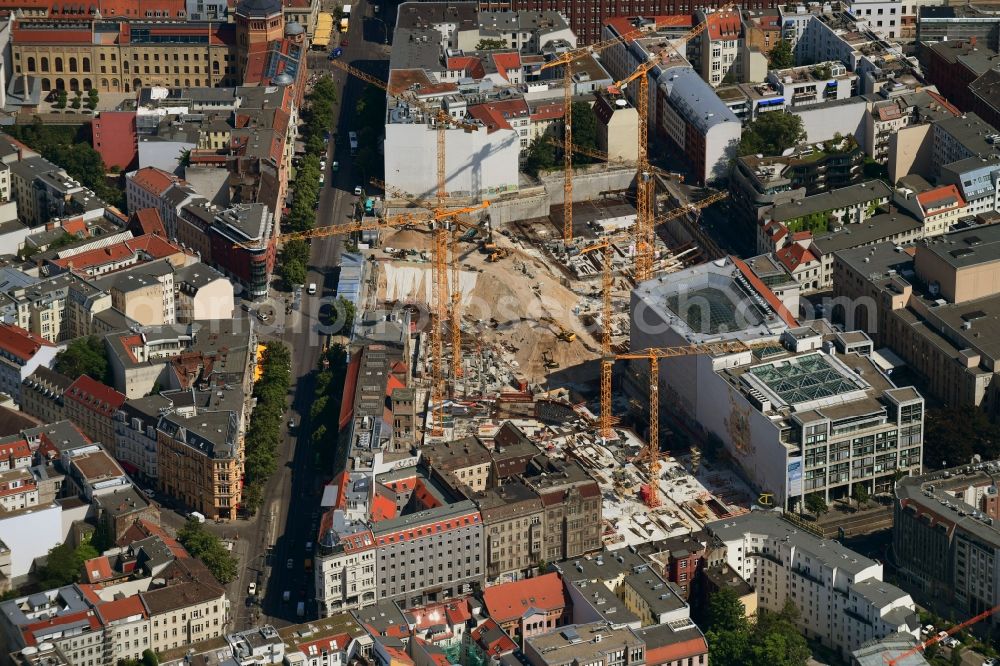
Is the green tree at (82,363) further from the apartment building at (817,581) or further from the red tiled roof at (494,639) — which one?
the apartment building at (817,581)

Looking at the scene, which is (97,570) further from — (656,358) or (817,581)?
(656,358)

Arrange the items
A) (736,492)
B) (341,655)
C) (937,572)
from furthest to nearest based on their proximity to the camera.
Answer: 1. (736,492)
2. (937,572)
3. (341,655)

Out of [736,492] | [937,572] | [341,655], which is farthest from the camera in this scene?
[736,492]

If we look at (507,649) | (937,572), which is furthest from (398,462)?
(937,572)

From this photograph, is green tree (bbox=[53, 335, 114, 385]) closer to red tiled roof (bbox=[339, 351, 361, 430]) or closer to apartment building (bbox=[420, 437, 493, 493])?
red tiled roof (bbox=[339, 351, 361, 430])

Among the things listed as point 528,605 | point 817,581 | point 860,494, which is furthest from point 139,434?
point 860,494

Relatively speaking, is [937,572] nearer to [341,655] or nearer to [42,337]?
[341,655]

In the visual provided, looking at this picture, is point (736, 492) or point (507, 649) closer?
point (507, 649)

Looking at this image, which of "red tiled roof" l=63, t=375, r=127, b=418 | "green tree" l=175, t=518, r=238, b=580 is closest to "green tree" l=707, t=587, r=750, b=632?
"green tree" l=175, t=518, r=238, b=580
